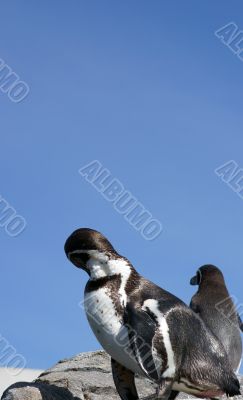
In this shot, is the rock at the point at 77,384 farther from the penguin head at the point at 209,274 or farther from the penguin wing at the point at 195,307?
the penguin head at the point at 209,274

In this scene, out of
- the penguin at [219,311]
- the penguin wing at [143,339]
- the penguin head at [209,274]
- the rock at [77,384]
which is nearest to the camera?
the penguin wing at [143,339]

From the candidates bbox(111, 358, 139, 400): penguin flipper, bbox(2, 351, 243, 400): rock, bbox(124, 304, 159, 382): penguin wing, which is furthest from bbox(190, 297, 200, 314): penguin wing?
bbox(124, 304, 159, 382): penguin wing

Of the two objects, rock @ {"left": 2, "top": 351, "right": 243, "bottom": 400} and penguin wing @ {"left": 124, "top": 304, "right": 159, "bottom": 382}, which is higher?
penguin wing @ {"left": 124, "top": 304, "right": 159, "bottom": 382}

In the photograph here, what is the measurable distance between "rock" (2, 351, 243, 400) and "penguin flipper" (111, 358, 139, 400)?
0.12 m

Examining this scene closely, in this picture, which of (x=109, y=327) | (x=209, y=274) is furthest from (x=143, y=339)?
(x=209, y=274)

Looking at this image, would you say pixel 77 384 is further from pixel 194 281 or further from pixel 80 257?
pixel 194 281

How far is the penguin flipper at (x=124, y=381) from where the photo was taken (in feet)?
21.5

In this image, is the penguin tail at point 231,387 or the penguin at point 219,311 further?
the penguin at point 219,311

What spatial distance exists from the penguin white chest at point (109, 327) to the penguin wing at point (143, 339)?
6 cm

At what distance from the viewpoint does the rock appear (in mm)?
6391

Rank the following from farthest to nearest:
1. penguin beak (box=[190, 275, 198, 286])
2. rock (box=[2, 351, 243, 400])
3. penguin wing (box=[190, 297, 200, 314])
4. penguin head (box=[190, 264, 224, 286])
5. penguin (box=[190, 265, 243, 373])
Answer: penguin beak (box=[190, 275, 198, 286]) < penguin head (box=[190, 264, 224, 286]) < penguin wing (box=[190, 297, 200, 314]) < penguin (box=[190, 265, 243, 373]) < rock (box=[2, 351, 243, 400])

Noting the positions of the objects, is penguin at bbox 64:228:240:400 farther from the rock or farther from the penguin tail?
the rock

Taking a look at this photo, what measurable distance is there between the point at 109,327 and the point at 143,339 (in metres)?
0.28

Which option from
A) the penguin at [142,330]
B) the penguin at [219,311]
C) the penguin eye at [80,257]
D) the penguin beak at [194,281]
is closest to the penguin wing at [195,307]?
the penguin at [219,311]
